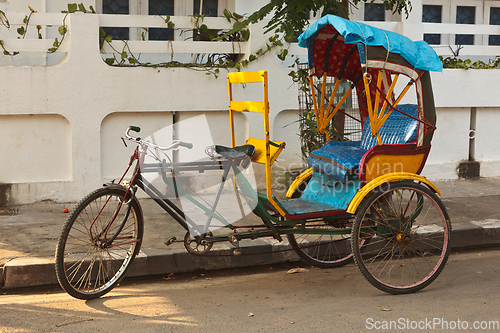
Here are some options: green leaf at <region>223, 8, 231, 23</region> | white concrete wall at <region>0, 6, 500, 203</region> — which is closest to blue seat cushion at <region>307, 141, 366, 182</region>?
white concrete wall at <region>0, 6, 500, 203</region>

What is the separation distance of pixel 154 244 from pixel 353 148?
2.07 metres

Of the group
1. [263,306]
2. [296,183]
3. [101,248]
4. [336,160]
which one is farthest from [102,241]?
[336,160]

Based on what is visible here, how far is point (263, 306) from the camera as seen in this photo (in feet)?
12.0

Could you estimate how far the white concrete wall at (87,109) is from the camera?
20.8 feet

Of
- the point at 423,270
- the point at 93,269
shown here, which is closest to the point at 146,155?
the point at 93,269

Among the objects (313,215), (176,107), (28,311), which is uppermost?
(176,107)

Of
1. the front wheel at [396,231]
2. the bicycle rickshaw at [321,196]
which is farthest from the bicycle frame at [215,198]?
the front wheel at [396,231]

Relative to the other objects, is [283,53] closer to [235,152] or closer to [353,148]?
[353,148]

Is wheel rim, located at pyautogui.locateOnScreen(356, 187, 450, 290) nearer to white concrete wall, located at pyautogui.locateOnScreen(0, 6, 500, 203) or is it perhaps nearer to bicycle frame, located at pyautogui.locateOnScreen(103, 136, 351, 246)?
bicycle frame, located at pyautogui.locateOnScreen(103, 136, 351, 246)

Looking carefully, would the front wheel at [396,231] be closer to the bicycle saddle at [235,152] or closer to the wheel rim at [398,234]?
the wheel rim at [398,234]

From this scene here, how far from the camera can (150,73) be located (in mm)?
6664

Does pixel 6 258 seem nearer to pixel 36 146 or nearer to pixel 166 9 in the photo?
pixel 36 146

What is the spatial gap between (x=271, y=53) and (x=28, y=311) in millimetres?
4748

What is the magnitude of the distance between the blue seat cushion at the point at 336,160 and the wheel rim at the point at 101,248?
163 centimetres
